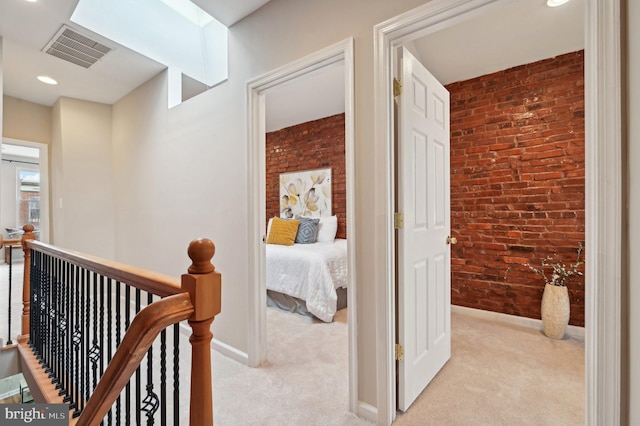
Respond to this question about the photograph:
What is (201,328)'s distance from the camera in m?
0.77

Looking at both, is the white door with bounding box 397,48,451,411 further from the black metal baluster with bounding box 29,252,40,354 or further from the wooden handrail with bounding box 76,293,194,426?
the black metal baluster with bounding box 29,252,40,354

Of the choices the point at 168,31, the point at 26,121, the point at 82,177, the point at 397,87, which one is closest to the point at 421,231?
the point at 397,87

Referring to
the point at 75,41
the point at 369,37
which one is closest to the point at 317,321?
the point at 369,37

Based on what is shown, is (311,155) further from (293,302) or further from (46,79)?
(46,79)

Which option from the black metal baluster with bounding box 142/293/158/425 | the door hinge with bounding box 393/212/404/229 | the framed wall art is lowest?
the black metal baluster with bounding box 142/293/158/425

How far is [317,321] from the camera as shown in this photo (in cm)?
300

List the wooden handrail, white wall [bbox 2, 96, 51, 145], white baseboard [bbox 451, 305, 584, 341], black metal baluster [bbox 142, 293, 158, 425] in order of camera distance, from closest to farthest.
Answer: the wooden handrail
black metal baluster [bbox 142, 293, 158, 425]
white baseboard [bbox 451, 305, 584, 341]
white wall [bbox 2, 96, 51, 145]

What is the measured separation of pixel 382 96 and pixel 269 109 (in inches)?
116

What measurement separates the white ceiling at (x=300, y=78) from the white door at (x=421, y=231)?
549 mm

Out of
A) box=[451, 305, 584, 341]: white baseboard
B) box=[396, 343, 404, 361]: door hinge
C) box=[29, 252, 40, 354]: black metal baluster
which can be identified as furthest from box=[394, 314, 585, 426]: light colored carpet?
box=[29, 252, 40, 354]: black metal baluster

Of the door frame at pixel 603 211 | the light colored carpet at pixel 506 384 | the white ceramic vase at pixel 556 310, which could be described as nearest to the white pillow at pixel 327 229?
the light colored carpet at pixel 506 384

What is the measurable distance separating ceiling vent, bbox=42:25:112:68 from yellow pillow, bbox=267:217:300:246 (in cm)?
258

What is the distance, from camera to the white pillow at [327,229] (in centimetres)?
421

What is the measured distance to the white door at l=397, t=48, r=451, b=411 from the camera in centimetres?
160
